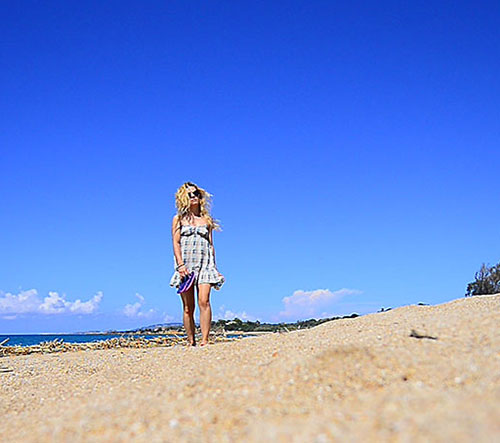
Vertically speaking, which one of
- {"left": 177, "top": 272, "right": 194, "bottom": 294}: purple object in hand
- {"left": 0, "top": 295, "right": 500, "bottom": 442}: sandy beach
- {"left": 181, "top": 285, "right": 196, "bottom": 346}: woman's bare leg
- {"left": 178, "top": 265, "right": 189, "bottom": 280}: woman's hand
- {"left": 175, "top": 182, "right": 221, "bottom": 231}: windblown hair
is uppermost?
{"left": 175, "top": 182, "right": 221, "bottom": 231}: windblown hair

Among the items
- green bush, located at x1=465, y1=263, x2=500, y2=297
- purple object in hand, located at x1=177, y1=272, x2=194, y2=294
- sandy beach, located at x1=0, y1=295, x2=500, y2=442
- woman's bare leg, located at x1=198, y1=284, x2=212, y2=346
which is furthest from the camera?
green bush, located at x1=465, y1=263, x2=500, y2=297

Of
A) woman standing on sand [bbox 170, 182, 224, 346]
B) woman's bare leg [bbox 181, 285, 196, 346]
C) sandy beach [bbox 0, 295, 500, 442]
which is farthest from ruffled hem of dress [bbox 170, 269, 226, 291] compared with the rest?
sandy beach [bbox 0, 295, 500, 442]

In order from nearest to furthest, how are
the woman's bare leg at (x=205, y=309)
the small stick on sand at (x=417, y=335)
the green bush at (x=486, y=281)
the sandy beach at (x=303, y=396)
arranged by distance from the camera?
the sandy beach at (x=303, y=396) < the small stick on sand at (x=417, y=335) < the woman's bare leg at (x=205, y=309) < the green bush at (x=486, y=281)

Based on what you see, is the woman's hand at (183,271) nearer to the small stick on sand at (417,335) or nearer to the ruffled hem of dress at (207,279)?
the ruffled hem of dress at (207,279)

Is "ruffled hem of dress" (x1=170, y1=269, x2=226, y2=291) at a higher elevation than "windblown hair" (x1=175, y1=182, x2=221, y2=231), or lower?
lower

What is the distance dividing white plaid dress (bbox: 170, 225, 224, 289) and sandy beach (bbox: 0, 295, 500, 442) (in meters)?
2.70

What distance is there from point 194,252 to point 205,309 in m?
0.83

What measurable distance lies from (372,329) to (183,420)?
9.36 ft

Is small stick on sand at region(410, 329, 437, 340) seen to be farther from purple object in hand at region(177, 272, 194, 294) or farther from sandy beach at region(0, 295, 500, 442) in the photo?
purple object in hand at region(177, 272, 194, 294)

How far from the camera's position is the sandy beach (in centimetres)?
247

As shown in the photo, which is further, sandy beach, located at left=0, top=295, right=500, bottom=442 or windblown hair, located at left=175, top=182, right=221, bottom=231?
windblown hair, located at left=175, top=182, right=221, bottom=231

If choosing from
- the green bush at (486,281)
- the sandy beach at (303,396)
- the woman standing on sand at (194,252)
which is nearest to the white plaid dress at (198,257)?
the woman standing on sand at (194,252)

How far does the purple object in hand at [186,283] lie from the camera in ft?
25.7

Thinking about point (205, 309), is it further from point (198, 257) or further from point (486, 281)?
point (486, 281)
